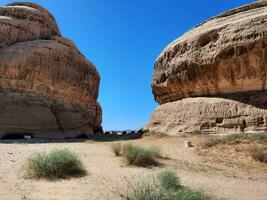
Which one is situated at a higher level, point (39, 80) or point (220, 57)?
point (39, 80)

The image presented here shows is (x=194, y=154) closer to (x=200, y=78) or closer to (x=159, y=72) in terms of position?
(x=200, y=78)

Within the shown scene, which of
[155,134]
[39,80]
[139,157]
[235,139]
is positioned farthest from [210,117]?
[39,80]

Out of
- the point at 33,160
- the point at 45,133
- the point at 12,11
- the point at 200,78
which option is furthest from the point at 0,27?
the point at 33,160

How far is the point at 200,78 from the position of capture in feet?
52.8

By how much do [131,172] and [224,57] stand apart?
9.34 m

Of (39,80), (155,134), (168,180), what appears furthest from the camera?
(39,80)

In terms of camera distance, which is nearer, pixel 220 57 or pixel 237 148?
pixel 237 148

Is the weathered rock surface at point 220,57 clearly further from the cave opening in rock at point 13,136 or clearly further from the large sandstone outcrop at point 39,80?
the cave opening in rock at point 13,136

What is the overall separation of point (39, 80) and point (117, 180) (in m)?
19.3

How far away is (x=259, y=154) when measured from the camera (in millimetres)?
9867

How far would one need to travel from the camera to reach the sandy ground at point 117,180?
5.49 meters

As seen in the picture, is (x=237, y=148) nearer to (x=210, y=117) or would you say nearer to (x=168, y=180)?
(x=210, y=117)

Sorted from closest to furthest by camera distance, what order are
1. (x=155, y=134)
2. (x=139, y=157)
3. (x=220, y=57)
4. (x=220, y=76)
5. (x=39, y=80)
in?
(x=139, y=157) → (x=220, y=57) → (x=220, y=76) → (x=155, y=134) → (x=39, y=80)

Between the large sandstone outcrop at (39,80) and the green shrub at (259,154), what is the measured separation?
16.0m
